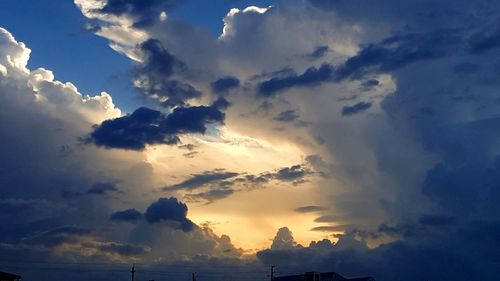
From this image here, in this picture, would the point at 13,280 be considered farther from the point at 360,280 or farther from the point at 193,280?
the point at 360,280

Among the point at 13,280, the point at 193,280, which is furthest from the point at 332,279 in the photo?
the point at 13,280

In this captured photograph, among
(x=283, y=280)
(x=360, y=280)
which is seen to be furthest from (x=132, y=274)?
(x=360, y=280)

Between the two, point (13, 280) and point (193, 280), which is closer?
point (13, 280)

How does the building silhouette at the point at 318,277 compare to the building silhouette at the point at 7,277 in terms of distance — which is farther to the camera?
the building silhouette at the point at 318,277

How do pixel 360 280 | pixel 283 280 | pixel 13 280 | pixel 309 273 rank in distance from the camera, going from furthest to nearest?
pixel 283 280, pixel 360 280, pixel 309 273, pixel 13 280

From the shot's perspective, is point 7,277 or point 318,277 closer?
point 7,277

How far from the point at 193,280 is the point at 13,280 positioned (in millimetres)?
67779

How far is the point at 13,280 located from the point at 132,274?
61.2 meters

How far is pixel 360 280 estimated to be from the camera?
16088 cm

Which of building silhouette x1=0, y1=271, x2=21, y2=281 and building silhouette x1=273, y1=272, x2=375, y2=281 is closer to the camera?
building silhouette x1=0, y1=271, x2=21, y2=281

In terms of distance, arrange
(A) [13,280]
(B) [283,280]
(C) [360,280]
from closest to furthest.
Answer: (A) [13,280] < (C) [360,280] < (B) [283,280]

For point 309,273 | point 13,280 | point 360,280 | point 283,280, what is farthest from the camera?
point 283,280

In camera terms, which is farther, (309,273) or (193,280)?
(193,280)

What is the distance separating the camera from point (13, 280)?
10544 centimetres
